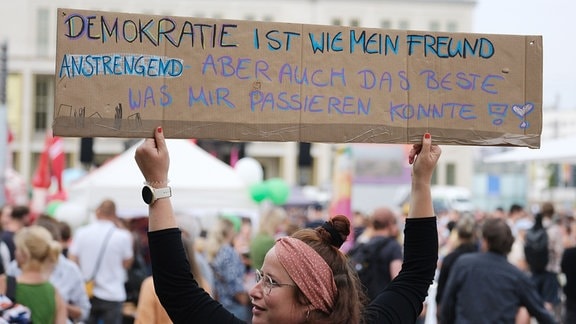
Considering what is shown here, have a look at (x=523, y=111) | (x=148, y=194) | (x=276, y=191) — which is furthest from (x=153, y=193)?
(x=276, y=191)

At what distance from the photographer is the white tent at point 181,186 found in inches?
474

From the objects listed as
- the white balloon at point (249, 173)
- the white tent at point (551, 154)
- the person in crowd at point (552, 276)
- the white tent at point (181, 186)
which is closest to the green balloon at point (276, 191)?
the white balloon at point (249, 173)

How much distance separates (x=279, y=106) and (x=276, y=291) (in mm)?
576

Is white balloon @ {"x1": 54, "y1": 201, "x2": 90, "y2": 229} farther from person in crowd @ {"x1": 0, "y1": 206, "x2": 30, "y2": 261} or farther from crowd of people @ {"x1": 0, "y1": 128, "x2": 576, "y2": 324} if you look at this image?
person in crowd @ {"x1": 0, "y1": 206, "x2": 30, "y2": 261}

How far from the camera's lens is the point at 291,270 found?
7.82ft

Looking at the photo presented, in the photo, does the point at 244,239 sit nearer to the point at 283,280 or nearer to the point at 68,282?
the point at 68,282

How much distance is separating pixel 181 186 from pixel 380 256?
555 cm

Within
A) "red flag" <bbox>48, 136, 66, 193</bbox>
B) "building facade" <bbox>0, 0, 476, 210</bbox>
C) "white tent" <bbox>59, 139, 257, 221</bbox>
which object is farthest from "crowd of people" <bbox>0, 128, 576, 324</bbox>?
"building facade" <bbox>0, 0, 476, 210</bbox>

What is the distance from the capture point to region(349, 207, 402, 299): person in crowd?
7129 mm

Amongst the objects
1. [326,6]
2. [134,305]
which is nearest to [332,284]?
[134,305]

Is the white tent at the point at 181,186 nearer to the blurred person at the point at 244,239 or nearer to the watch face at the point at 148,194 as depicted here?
the blurred person at the point at 244,239

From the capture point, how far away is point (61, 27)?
2.59 meters

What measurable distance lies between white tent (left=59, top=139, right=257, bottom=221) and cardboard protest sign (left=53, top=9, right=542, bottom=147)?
9215 millimetres

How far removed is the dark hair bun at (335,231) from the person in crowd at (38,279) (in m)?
3.48
